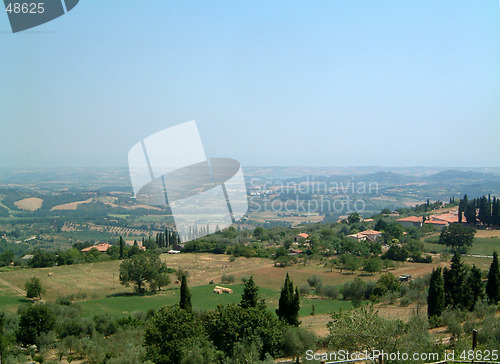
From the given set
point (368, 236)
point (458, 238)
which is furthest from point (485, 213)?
point (368, 236)

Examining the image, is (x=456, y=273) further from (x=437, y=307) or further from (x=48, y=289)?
(x=48, y=289)

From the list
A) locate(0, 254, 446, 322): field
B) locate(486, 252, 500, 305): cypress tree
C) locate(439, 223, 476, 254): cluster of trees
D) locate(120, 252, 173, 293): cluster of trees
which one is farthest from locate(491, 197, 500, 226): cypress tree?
locate(120, 252, 173, 293): cluster of trees

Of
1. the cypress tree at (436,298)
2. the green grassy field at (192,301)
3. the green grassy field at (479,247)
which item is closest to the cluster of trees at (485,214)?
the green grassy field at (479,247)

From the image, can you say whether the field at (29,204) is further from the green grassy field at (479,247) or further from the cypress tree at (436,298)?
the cypress tree at (436,298)

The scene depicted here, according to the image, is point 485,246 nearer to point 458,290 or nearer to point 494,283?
point 494,283

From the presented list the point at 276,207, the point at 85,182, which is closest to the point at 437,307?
the point at 276,207

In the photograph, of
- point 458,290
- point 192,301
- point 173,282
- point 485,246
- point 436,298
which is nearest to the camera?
point 436,298

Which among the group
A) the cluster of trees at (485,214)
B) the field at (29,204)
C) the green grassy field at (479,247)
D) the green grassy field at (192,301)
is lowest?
the field at (29,204)

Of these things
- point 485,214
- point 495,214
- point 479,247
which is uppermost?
point 495,214
